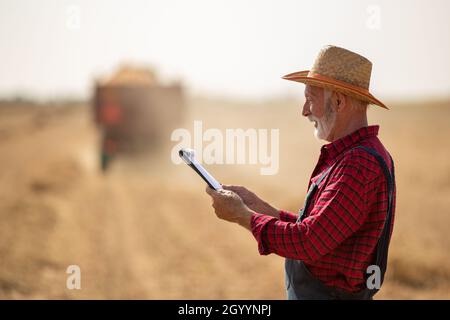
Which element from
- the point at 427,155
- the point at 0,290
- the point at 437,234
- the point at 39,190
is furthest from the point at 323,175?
the point at 427,155

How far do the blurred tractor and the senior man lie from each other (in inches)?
550

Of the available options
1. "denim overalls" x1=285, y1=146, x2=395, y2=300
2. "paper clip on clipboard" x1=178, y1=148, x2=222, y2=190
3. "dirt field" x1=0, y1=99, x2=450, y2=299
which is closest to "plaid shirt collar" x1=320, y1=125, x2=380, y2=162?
"denim overalls" x1=285, y1=146, x2=395, y2=300

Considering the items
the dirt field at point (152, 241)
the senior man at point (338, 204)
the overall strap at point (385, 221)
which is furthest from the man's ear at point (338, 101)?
the dirt field at point (152, 241)

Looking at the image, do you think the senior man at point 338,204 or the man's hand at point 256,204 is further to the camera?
the man's hand at point 256,204

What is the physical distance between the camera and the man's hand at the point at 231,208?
96.6 inches

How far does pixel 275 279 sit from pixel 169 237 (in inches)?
90.2

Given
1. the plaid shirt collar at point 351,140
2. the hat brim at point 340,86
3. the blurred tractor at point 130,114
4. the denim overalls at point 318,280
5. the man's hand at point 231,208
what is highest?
the blurred tractor at point 130,114

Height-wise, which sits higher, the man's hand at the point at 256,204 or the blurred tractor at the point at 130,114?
the blurred tractor at the point at 130,114

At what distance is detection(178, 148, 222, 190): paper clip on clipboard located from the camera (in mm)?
2605

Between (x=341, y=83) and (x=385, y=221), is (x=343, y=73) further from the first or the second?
(x=385, y=221)

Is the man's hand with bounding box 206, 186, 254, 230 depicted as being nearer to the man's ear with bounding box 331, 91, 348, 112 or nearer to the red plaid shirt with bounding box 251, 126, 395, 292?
the red plaid shirt with bounding box 251, 126, 395, 292

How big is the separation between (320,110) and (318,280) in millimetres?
792

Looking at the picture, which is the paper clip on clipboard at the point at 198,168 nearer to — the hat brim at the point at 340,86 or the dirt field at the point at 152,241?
the hat brim at the point at 340,86
